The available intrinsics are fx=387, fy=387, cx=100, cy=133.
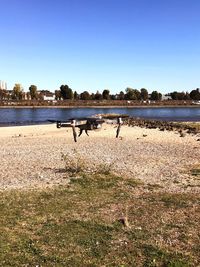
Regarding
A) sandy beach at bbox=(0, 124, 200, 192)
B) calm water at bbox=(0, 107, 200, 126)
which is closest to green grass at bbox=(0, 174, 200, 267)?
sandy beach at bbox=(0, 124, 200, 192)

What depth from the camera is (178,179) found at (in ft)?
56.7

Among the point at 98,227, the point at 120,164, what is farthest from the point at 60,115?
the point at 98,227

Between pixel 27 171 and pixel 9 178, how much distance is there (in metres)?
1.68

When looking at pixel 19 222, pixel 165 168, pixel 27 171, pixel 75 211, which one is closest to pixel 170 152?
pixel 165 168

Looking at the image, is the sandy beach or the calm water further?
the calm water

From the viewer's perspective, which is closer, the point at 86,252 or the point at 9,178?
the point at 86,252

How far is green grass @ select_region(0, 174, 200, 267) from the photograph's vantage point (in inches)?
354

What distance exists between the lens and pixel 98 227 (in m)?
10.9

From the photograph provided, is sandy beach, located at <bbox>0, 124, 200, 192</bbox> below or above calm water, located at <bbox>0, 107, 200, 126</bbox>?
above

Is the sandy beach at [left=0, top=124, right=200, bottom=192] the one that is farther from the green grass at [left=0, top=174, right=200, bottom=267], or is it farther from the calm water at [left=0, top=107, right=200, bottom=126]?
the calm water at [left=0, top=107, right=200, bottom=126]

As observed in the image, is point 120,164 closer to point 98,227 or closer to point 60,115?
point 98,227

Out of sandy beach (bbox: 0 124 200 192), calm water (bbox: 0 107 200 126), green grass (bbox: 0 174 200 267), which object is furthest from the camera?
calm water (bbox: 0 107 200 126)

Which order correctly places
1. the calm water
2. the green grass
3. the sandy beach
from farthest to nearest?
the calm water
the sandy beach
the green grass

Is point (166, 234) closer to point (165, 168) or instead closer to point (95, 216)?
point (95, 216)
